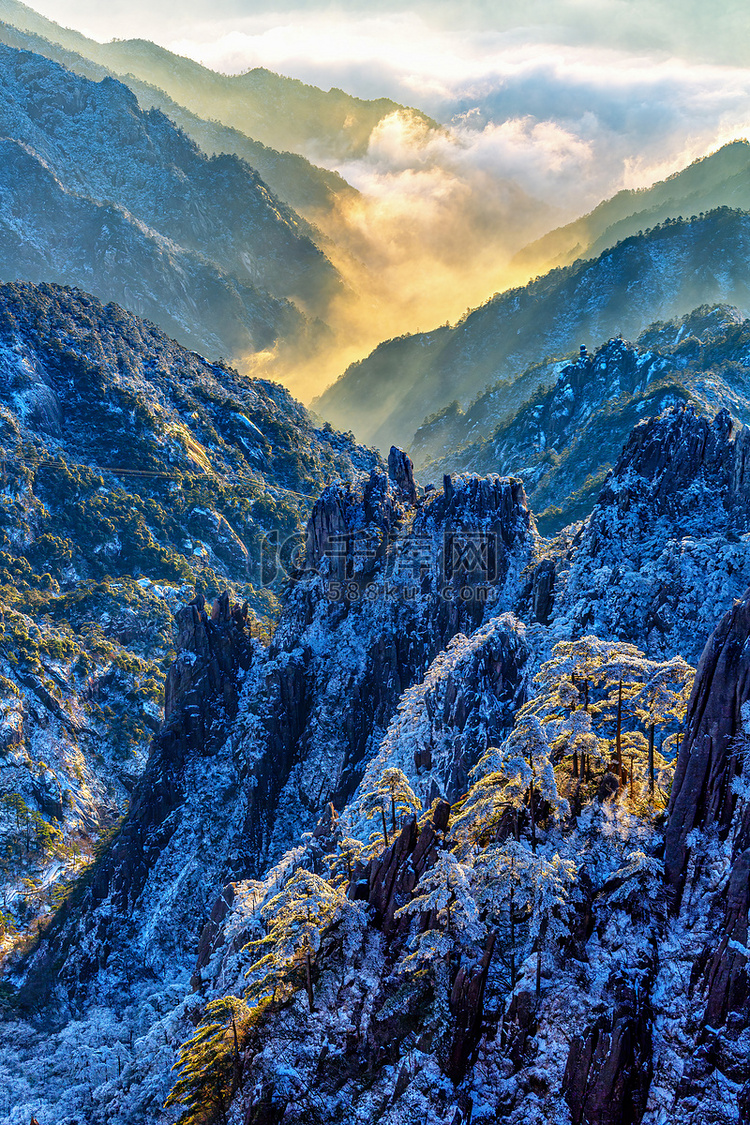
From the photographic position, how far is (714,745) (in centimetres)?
2872

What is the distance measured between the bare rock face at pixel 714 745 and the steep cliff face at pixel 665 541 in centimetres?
3799

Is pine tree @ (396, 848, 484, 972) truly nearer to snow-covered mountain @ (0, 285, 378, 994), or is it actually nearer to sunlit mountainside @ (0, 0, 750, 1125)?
sunlit mountainside @ (0, 0, 750, 1125)

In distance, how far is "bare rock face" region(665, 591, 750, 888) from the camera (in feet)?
93.1

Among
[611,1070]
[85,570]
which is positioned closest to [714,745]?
[611,1070]

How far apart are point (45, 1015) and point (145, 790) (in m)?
26.8

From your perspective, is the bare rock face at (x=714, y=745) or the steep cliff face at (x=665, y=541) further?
the steep cliff face at (x=665, y=541)

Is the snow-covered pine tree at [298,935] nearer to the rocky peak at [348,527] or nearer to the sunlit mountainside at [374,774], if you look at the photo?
the sunlit mountainside at [374,774]

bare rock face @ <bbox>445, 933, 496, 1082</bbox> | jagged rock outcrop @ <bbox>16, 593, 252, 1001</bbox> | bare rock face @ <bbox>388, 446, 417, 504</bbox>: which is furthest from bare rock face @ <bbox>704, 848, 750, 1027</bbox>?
bare rock face @ <bbox>388, 446, 417, 504</bbox>

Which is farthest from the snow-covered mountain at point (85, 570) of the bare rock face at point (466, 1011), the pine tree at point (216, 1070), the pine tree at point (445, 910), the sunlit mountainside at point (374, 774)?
the bare rock face at point (466, 1011)

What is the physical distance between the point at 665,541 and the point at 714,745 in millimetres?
52044

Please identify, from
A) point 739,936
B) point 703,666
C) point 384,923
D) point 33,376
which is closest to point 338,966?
point 384,923

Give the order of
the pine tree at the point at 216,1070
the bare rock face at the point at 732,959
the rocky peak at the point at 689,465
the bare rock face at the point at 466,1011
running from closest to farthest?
the bare rock face at the point at 732,959, the bare rock face at the point at 466,1011, the pine tree at the point at 216,1070, the rocky peak at the point at 689,465

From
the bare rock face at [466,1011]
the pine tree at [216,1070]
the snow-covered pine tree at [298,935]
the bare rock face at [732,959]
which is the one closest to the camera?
the bare rock face at [732,959]

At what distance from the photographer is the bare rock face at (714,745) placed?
28.4 metres
